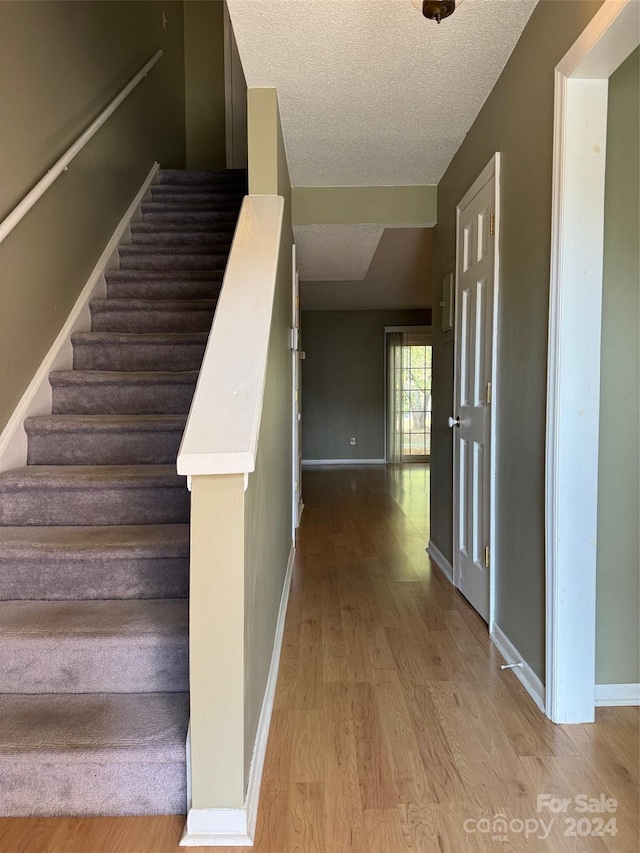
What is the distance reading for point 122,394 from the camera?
2.28 m

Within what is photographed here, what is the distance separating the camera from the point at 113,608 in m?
1.54

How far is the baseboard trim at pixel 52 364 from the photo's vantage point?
1971 mm

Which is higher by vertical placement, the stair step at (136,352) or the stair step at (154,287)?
the stair step at (154,287)

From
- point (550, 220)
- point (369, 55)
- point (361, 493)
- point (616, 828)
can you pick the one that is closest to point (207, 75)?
point (369, 55)

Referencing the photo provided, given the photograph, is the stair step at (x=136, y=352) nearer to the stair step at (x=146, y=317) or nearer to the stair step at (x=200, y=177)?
the stair step at (x=146, y=317)

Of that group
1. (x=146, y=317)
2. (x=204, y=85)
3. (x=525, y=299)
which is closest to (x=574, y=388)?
(x=525, y=299)

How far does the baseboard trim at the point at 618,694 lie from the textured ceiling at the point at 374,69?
225 centimetres

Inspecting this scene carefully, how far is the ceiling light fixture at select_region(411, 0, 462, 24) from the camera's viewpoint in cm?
144

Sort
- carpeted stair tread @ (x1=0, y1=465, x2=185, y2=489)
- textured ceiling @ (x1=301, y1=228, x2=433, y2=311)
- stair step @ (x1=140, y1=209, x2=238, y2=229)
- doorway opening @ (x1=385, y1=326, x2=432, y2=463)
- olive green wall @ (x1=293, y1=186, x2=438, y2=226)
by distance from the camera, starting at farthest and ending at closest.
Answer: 1. doorway opening @ (x1=385, y1=326, x2=432, y2=463)
2. textured ceiling @ (x1=301, y1=228, x2=433, y2=311)
3. stair step @ (x1=140, y1=209, x2=238, y2=229)
4. olive green wall @ (x1=293, y1=186, x2=438, y2=226)
5. carpeted stair tread @ (x1=0, y1=465, x2=185, y2=489)

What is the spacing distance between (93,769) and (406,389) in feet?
23.0

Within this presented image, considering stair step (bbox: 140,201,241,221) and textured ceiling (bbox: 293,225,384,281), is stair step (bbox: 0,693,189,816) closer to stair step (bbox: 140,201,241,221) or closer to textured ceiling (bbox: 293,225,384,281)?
textured ceiling (bbox: 293,225,384,281)

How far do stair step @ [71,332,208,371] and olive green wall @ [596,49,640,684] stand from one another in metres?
1.77

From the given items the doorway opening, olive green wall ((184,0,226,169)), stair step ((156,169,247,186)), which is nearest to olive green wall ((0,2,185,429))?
stair step ((156,169,247,186))

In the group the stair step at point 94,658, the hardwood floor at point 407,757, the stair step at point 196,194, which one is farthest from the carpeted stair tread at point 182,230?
the stair step at point 94,658
